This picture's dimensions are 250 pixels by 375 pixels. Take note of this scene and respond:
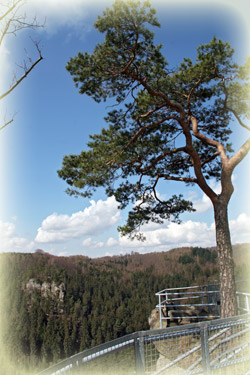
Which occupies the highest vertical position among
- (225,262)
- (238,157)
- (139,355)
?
(238,157)

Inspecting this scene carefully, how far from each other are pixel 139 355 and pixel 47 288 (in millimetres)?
78644

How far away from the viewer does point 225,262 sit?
6.45 m

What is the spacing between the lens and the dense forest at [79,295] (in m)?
55.6

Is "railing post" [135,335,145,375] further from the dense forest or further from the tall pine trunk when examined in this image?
the dense forest

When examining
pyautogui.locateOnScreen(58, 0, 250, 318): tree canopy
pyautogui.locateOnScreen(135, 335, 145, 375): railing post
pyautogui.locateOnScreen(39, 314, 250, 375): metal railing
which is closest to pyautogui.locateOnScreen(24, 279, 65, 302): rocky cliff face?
pyautogui.locateOnScreen(58, 0, 250, 318): tree canopy

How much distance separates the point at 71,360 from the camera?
78.6 inches

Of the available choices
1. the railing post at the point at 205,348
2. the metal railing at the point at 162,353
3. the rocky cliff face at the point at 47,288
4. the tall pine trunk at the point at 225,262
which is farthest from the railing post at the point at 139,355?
the rocky cliff face at the point at 47,288

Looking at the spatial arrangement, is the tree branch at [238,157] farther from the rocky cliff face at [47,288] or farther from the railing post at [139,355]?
the rocky cliff face at [47,288]

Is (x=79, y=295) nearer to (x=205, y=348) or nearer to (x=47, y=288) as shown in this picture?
(x=47, y=288)

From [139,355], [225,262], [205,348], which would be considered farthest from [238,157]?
[139,355]

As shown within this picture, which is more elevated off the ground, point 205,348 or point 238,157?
point 238,157

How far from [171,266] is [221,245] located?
56.0 metres

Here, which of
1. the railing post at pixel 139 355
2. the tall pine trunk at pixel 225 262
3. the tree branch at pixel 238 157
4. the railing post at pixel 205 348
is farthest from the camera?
the tree branch at pixel 238 157

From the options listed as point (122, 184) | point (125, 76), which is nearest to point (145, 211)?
point (122, 184)
